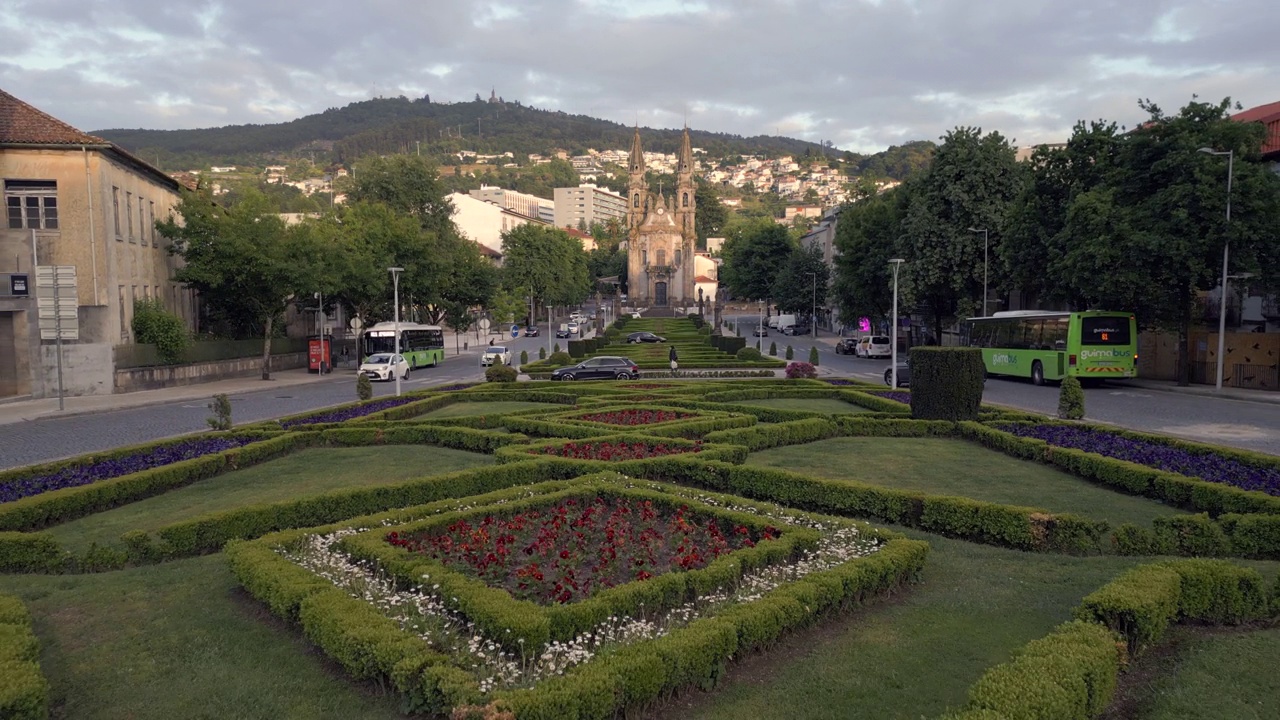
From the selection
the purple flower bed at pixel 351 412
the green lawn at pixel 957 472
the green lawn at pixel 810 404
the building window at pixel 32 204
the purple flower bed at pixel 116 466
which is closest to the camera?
the green lawn at pixel 957 472

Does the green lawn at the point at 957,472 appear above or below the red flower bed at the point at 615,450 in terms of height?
below

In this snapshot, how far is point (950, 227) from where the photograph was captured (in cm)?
4328

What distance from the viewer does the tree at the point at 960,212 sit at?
140 ft

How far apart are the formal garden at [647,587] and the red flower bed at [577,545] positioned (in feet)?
0.15

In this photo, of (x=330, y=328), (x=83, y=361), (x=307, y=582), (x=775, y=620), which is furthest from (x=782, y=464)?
(x=330, y=328)

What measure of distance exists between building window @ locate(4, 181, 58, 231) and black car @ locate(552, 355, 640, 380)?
2096cm

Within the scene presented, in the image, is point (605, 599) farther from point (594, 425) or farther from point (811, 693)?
point (594, 425)

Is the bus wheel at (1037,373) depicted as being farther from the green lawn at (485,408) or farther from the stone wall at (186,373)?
the stone wall at (186,373)

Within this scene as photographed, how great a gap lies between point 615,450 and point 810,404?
37.4 ft

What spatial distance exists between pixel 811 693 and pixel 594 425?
1249 cm

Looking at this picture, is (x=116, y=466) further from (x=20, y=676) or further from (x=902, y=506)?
(x=902, y=506)

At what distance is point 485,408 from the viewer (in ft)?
80.9

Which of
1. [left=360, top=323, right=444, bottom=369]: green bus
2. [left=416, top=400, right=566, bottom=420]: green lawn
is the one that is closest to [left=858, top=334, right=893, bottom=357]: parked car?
[left=360, top=323, right=444, bottom=369]: green bus

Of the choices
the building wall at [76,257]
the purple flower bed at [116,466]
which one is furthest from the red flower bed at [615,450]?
the building wall at [76,257]
